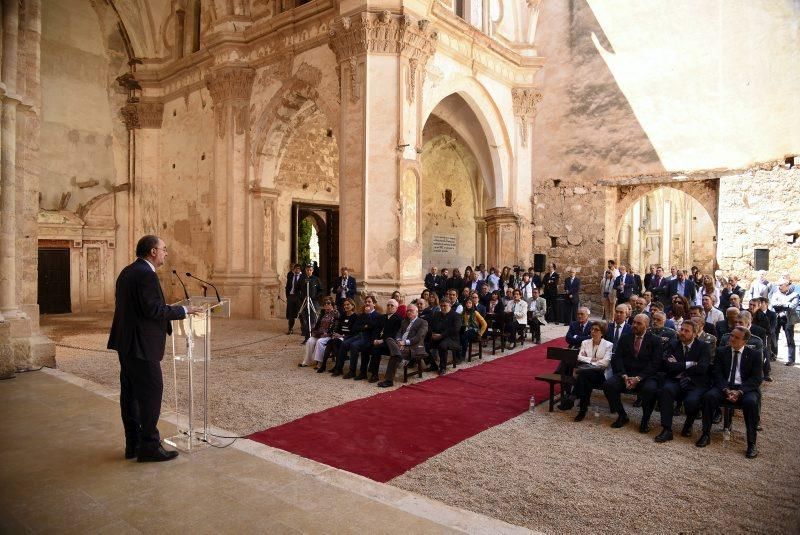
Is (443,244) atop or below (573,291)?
atop

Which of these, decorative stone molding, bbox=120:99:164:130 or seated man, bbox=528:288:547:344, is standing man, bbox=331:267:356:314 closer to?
seated man, bbox=528:288:547:344

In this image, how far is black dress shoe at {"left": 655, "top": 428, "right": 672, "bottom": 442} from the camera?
5277 mm

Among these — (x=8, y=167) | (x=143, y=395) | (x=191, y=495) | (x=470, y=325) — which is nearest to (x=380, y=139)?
(x=470, y=325)

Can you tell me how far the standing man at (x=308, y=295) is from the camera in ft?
36.2

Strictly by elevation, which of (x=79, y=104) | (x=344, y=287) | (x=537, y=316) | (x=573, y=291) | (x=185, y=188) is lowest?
(x=537, y=316)

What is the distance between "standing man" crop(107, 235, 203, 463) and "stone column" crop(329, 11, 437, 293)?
7063 millimetres

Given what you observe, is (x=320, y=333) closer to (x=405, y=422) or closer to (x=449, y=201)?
(x=405, y=422)

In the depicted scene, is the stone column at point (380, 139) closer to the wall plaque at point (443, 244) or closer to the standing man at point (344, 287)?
the standing man at point (344, 287)

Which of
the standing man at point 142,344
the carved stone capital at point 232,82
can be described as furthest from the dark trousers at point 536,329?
the carved stone capital at point 232,82

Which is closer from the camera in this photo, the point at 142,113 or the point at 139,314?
the point at 139,314

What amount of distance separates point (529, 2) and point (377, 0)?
748 cm

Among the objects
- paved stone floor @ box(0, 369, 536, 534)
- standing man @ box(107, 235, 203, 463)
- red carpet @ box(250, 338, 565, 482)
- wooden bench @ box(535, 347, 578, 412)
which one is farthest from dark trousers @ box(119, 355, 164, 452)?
wooden bench @ box(535, 347, 578, 412)

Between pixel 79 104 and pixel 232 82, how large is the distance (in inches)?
237

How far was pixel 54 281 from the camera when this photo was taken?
15977mm
